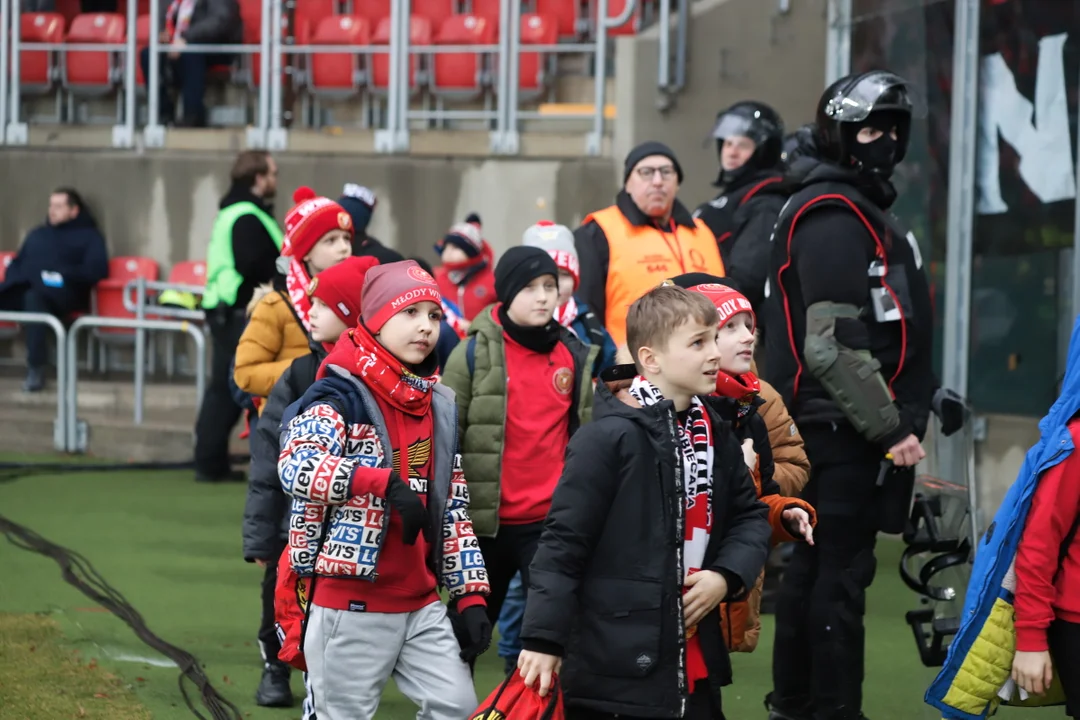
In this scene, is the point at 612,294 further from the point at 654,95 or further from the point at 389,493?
the point at 654,95

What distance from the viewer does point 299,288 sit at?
5.80m

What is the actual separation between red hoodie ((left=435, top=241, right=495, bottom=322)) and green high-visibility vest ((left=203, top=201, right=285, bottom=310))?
1143 millimetres

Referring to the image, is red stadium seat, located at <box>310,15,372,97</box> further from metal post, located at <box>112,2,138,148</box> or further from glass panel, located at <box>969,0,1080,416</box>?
glass panel, located at <box>969,0,1080,416</box>

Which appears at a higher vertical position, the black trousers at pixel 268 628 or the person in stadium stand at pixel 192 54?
the person in stadium stand at pixel 192 54

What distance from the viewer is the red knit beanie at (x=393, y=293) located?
176 inches

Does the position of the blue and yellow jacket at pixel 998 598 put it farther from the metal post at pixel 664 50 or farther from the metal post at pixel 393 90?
the metal post at pixel 393 90

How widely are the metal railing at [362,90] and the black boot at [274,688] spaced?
6843 millimetres

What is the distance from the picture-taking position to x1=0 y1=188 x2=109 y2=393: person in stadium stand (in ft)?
42.1

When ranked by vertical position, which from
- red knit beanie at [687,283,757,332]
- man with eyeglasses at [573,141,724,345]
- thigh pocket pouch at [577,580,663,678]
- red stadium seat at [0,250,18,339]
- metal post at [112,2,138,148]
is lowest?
thigh pocket pouch at [577,580,663,678]

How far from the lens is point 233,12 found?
14.1 meters

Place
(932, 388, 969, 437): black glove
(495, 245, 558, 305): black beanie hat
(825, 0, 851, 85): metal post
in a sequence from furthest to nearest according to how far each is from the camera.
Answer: (825, 0, 851, 85): metal post → (495, 245, 558, 305): black beanie hat → (932, 388, 969, 437): black glove

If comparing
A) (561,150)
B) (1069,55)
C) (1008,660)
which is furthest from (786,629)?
(561,150)

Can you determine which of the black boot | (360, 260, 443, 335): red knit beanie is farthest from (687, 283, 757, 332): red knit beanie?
the black boot

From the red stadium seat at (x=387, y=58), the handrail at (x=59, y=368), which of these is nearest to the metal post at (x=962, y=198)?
the red stadium seat at (x=387, y=58)
